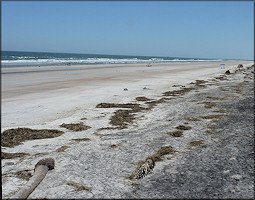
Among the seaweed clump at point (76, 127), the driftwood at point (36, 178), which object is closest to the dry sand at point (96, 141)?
the seaweed clump at point (76, 127)

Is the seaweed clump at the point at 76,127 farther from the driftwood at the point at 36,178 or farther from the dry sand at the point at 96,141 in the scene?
the driftwood at the point at 36,178

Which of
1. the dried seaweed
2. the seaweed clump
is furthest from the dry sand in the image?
the dried seaweed

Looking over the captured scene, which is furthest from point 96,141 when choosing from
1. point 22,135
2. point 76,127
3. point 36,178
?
point 36,178

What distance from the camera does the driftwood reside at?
13.4 ft

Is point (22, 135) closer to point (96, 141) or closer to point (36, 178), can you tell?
point (96, 141)

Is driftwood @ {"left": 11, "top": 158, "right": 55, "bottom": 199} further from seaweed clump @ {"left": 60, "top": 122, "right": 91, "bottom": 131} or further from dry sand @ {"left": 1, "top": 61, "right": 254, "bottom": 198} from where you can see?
seaweed clump @ {"left": 60, "top": 122, "right": 91, "bottom": 131}

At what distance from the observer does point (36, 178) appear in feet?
15.4

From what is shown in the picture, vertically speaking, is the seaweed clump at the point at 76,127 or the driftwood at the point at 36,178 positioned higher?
the driftwood at the point at 36,178

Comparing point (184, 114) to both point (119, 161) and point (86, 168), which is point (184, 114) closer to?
point (119, 161)

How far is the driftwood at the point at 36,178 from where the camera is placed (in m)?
4.07

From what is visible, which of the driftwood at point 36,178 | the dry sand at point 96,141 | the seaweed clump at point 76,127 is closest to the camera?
the driftwood at point 36,178

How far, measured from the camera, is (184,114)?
35.8 feet

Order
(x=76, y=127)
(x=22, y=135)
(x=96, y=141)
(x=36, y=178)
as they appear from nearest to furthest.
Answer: (x=36, y=178) → (x=96, y=141) → (x=22, y=135) → (x=76, y=127)

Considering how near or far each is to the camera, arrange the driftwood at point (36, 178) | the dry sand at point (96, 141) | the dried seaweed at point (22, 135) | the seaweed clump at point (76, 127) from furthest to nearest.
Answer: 1. the seaweed clump at point (76, 127)
2. the dried seaweed at point (22, 135)
3. the dry sand at point (96, 141)
4. the driftwood at point (36, 178)
